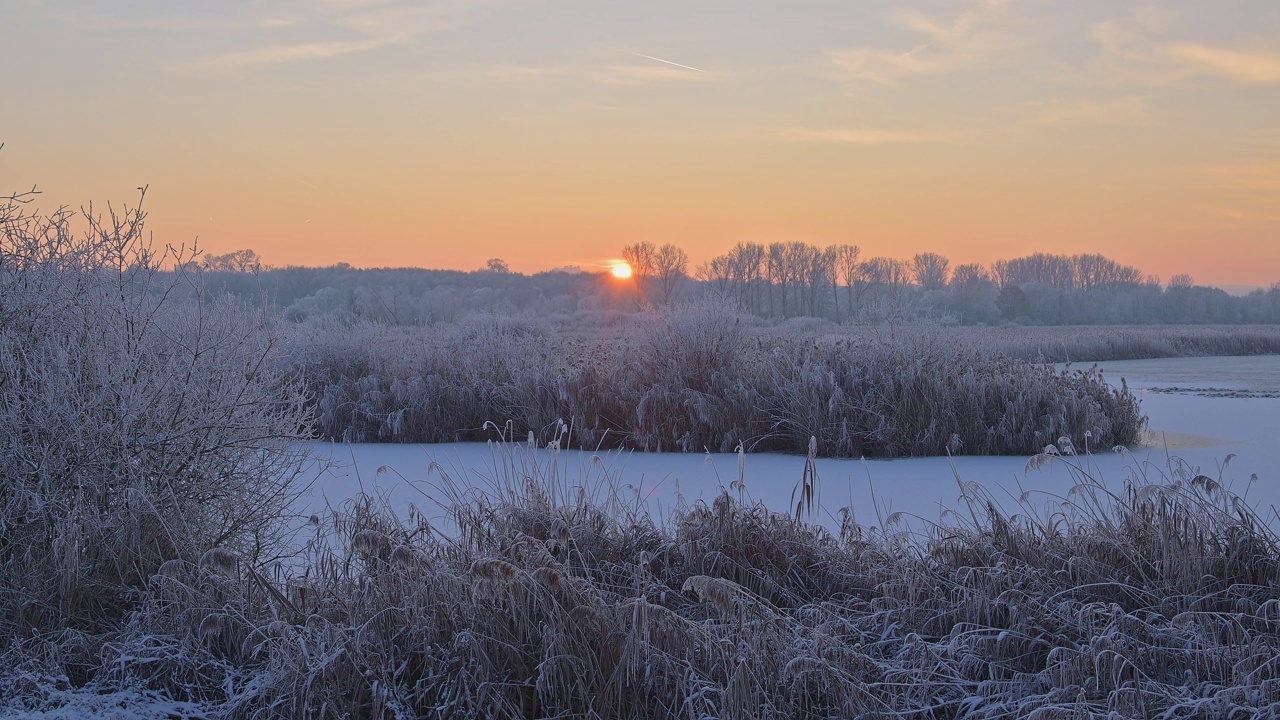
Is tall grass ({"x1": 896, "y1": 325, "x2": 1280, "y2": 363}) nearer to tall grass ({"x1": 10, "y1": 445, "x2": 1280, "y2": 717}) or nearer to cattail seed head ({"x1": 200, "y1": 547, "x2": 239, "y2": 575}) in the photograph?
tall grass ({"x1": 10, "y1": 445, "x2": 1280, "y2": 717})

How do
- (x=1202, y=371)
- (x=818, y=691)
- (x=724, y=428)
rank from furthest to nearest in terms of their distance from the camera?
1. (x=1202, y=371)
2. (x=724, y=428)
3. (x=818, y=691)

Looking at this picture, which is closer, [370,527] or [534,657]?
[534,657]

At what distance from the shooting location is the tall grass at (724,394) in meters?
9.07

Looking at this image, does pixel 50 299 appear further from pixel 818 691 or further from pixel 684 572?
pixel 818 691

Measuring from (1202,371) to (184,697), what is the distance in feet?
65.2

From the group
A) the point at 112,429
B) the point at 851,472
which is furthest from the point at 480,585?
the point at 851,472

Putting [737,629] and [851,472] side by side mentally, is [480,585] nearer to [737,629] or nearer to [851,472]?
[737,629]

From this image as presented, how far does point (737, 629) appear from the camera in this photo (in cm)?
339

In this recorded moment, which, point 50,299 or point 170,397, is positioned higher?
point 50,299

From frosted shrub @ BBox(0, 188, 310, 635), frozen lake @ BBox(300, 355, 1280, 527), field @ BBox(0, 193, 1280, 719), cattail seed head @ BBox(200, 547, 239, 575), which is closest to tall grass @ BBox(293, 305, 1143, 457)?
frozen lake @ BBox(300, 355, 1280, 527)

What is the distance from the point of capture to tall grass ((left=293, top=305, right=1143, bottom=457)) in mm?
9070

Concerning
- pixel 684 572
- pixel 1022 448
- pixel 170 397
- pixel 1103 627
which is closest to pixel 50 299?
pixel 170 397

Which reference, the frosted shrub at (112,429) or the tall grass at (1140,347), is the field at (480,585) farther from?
the tall grass at (1140,347)

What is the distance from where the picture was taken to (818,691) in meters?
3.16
